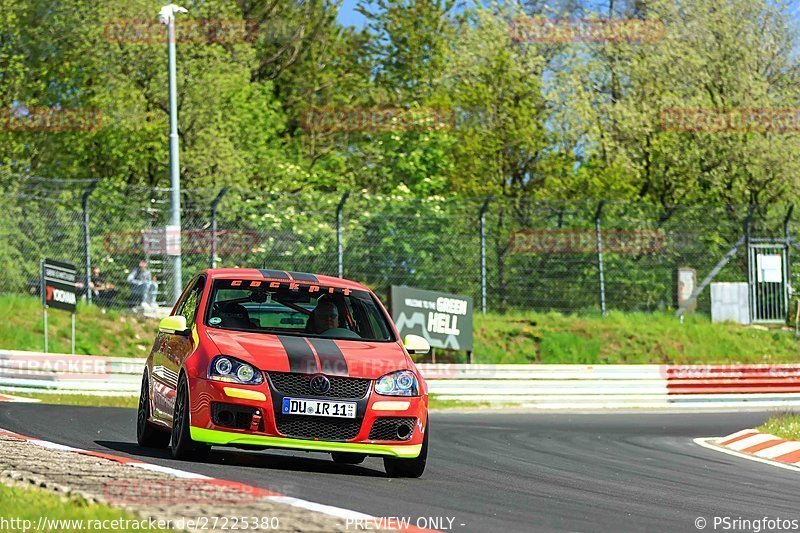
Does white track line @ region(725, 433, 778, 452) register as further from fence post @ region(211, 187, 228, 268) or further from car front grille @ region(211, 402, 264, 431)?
fence post @ region(211, 187, 228, 268)

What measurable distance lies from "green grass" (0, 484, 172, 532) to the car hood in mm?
3017

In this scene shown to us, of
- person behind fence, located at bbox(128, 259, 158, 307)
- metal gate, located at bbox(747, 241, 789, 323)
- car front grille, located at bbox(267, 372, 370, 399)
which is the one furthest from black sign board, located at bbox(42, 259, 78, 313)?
metal gate, located at bbox(747, 241, 789, 323)

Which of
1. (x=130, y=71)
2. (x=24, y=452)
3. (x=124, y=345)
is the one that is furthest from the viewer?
(x=130, y=71)

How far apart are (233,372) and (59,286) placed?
15.6 metres

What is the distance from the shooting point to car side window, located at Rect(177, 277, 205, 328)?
442 inches

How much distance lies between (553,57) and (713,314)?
1352cm

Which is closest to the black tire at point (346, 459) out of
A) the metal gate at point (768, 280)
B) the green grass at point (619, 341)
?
the green grass at point (619, 341)

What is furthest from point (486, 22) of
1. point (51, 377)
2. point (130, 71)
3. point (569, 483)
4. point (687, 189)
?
point (569, 483)

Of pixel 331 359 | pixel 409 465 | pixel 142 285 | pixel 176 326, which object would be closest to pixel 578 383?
pixel 142 285

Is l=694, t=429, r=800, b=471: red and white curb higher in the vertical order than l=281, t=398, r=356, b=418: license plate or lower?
lower

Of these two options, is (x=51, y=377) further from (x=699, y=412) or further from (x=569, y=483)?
(x=569, y=483)

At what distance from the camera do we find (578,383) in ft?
83.3

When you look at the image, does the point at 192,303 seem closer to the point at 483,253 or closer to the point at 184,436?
the point at 184,436

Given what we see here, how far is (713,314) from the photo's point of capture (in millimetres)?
33875
